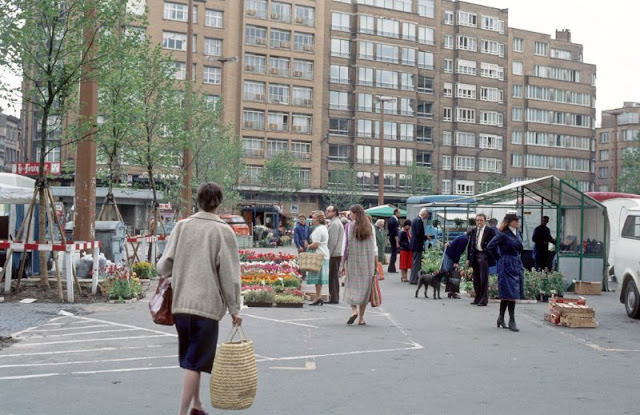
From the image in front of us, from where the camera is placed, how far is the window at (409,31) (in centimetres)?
9219

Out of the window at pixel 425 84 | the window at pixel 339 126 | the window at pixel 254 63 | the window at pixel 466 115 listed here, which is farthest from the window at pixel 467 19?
the window at pixel 254 63

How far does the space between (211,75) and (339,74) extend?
557 inches

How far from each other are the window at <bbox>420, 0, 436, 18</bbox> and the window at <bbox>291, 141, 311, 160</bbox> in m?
20.5

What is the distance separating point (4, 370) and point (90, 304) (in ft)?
23.3

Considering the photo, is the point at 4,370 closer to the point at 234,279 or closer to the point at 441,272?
the point at 234,279

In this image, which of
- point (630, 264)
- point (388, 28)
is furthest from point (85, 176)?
point (388, 28)

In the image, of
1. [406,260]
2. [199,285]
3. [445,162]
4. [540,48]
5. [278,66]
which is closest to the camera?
[199,285]

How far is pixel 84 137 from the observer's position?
1753cm

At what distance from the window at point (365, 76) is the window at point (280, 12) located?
9.33 m

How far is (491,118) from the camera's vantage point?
9800 centimetres

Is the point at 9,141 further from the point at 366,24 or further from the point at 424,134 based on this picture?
the point at 424,134

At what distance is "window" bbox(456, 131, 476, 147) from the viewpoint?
9532cm

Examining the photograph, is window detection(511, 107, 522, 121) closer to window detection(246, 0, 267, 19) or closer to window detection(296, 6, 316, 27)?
window detection(296, 6, 316, 27)

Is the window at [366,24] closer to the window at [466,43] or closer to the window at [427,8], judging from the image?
the window at [427,8]
